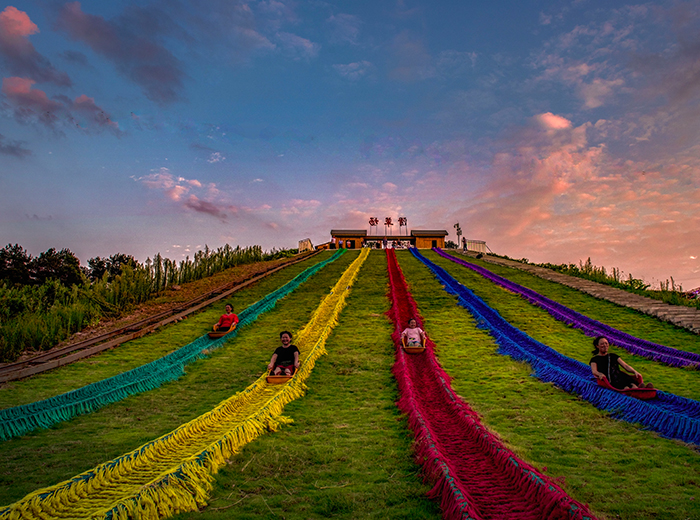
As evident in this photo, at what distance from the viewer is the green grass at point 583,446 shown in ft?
11.8

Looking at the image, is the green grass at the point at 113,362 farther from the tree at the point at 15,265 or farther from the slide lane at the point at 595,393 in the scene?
the tree at the point at 15,265

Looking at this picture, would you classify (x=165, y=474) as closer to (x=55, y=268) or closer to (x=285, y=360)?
(x=285, y=360)

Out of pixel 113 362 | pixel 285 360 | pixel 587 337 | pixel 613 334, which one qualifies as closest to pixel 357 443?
pixel 285 360

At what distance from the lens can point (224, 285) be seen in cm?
1955

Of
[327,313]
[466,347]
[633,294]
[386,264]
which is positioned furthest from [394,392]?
[386,264]

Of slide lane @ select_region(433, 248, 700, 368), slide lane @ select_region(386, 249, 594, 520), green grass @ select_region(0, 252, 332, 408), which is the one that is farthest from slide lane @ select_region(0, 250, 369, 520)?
slide lane @ select_region(433, 248, 700, 368)

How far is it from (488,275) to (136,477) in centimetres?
2056

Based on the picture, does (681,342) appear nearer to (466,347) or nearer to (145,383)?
(466,347)

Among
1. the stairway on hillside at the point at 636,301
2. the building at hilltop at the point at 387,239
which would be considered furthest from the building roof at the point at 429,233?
the stairway on hillside at the point at 636,301

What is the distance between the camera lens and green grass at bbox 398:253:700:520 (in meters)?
3.59

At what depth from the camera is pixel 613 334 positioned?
427 inches

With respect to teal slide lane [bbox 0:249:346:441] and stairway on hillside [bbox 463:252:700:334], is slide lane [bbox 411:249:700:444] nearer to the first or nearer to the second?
stairway on hillside [bbox 463:252:700:334]

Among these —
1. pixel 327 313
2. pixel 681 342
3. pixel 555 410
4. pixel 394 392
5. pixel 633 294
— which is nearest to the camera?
pixel 555 410

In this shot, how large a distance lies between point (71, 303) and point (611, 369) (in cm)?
1465
